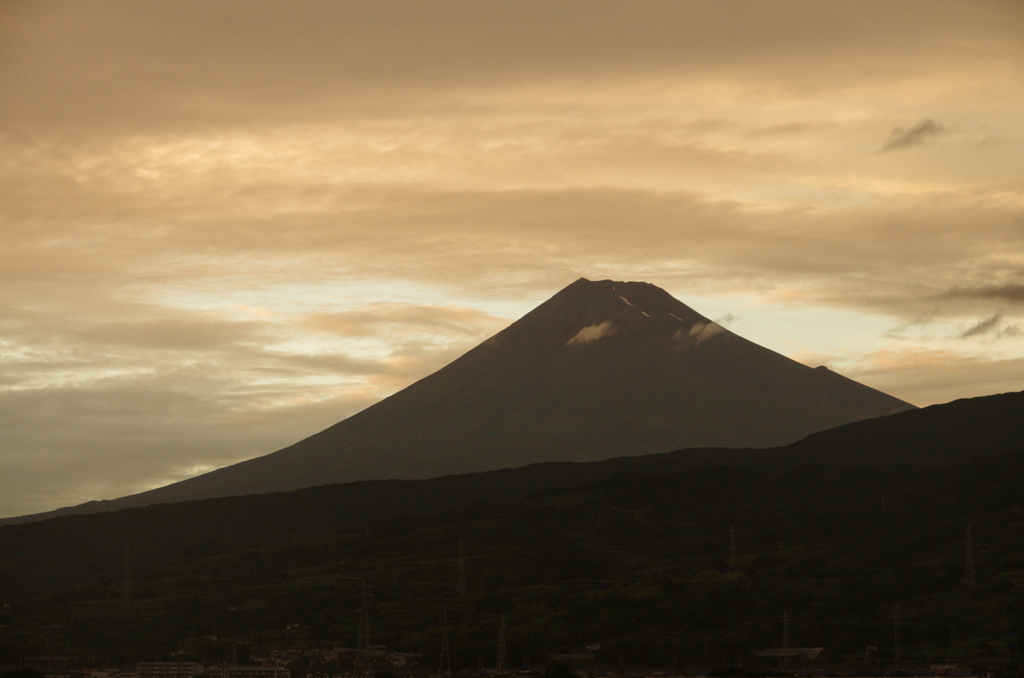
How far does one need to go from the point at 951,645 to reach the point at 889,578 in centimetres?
3727

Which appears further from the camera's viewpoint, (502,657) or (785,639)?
(502,657)

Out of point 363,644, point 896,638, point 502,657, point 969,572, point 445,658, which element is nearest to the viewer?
point 896,638

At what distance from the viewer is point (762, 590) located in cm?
18238

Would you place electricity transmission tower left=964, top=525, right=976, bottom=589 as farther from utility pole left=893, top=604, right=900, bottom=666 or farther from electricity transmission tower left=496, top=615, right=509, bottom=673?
electricity transmission tower left=496, top=615, right=509, bottom=673

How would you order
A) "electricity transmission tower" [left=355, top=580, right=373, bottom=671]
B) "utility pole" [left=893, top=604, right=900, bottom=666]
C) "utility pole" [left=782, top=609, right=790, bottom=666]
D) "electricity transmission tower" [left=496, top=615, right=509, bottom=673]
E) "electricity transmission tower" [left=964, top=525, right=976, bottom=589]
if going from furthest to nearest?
"electricity transmission tower" [left=964, top=525, right=976, bottom=589]
"electricity transmission tower" [left=355, top=580, right=373, bottom=671]
"electricity transmission tower" [left=496, top=615, right=509, bottom=673]
"utility pole" [left=782, top=609, right=790, bottom=666]
"utility pole" [left=893, top=604, right=900, bottom=666]

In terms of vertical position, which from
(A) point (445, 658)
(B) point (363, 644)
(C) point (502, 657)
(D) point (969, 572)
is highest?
(D) point (969, 572)

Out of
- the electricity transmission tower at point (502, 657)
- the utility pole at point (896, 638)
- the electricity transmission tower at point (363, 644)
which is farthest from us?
the electricity transmission tower at point (363, 644)

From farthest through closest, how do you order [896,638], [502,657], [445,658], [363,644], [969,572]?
[969,572] → [363,644] → [445,658] → [502,657] → [896,638]

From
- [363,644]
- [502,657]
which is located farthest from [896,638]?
[363,644]

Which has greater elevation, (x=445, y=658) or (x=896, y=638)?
(x=896, y=638)

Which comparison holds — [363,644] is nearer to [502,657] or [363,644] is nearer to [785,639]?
[502,657]

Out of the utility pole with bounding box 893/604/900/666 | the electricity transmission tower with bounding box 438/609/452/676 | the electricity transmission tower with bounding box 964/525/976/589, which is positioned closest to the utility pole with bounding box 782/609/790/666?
the utility pole with bounding box 893/604/900/666

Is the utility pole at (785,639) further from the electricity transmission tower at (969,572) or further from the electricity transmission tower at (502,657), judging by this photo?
the electricity transmission tower at (969,572)

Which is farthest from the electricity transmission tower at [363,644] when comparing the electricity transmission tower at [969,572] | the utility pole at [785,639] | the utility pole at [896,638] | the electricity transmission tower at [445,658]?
the electricity transmission tower at [969,572]
